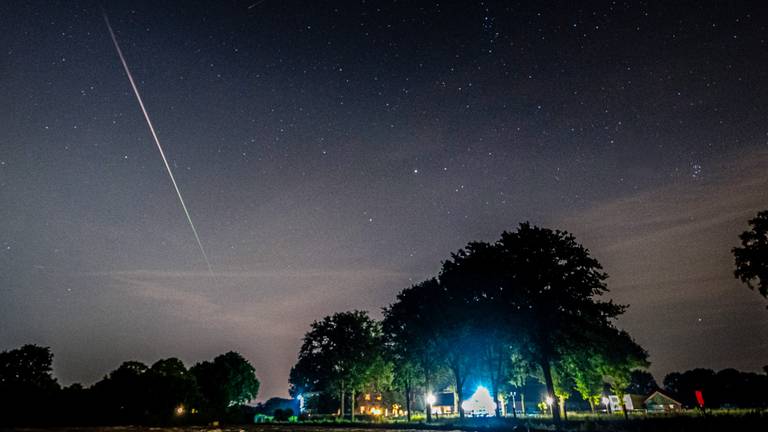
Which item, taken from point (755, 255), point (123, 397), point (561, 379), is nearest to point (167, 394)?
point (123, 397)

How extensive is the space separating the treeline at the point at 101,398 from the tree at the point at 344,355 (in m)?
19.0

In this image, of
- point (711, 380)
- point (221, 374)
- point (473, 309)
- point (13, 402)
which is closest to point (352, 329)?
point (473, 309)

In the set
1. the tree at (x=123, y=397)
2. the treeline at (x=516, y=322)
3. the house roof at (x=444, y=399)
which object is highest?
the treeline at (x=516, y=322)

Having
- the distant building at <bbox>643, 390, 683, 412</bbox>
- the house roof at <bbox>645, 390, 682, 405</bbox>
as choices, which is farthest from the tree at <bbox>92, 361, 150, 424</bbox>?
the house roof at <bbox>645, 390, 682, 405</bbox>

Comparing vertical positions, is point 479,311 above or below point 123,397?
above

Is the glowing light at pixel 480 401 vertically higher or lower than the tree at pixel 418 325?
lower

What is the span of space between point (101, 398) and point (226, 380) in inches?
1664

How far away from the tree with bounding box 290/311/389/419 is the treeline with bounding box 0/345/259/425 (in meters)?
19.0

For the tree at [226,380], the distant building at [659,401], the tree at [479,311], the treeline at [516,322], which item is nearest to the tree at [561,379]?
the treeline at [516,322]

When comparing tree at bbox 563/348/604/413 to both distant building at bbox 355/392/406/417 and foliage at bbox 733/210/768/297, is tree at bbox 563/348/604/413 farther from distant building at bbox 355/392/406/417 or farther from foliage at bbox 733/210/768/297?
distant building at bbox 355/392/406/417

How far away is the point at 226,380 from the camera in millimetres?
110812

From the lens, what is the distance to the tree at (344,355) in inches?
2704

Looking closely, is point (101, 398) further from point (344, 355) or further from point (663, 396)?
point (663, 396)

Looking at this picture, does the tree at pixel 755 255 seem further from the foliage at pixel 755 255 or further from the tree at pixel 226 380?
the tree at pixel 226 380
